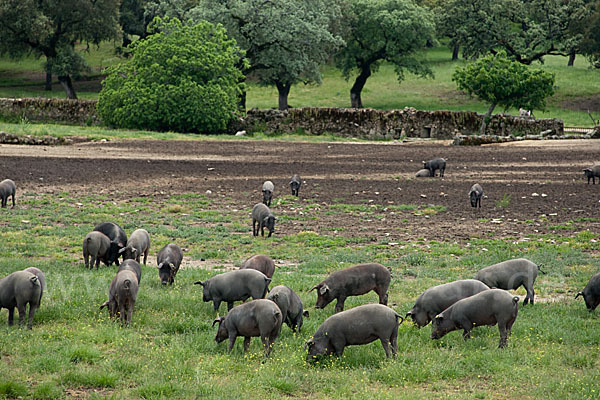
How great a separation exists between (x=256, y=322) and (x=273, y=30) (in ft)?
141

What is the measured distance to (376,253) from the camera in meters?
13.6

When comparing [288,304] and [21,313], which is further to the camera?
[21,313]

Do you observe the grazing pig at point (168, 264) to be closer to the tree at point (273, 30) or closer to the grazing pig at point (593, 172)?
the grazing pig at point (593, 172)

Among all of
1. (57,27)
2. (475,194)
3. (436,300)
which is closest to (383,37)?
(57,27)

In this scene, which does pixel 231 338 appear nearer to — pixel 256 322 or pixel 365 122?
pixel 256 322

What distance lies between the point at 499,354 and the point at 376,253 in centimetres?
563

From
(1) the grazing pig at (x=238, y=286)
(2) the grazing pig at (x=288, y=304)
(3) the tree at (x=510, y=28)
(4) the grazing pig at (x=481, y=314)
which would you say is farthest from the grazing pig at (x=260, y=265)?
(3) the tree at (x=510, y=28)

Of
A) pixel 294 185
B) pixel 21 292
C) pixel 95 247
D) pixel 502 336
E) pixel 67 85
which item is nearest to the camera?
pixel 502 336

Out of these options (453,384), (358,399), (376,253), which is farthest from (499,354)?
(376,253)

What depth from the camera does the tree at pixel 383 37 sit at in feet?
191

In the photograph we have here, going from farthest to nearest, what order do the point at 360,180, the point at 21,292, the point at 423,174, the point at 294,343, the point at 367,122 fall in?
1. the point at 367,122
2. the point at 423,174
3. the point at 360,180
4. the point at 21,292
5. the point at 294,343

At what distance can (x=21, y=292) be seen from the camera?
8789mm

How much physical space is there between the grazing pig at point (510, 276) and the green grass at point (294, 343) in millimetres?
380

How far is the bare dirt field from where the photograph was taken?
1659 centimetres
